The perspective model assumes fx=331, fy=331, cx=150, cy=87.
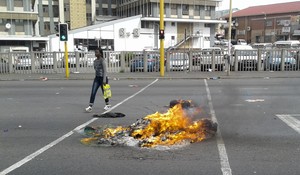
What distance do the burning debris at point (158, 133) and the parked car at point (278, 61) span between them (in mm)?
17409

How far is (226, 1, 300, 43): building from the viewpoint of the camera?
3206 inches

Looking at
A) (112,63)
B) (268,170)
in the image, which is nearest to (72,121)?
(268,170)

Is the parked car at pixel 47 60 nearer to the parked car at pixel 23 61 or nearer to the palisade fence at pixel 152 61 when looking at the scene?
the palisade fence at pixel 152 61

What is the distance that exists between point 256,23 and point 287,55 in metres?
73.7

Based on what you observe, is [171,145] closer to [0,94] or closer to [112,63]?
[0,94]

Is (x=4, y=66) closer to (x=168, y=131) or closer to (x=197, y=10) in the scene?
(x=168, y=131)

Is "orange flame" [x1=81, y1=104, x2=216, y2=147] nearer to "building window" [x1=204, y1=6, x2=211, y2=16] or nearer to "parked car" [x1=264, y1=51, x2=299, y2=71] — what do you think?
"parked car" [x1=264, y1=51, x2=299, y2=71]

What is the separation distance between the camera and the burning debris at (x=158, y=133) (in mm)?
6109

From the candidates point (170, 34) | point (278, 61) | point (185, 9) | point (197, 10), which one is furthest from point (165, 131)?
point (197, 10)

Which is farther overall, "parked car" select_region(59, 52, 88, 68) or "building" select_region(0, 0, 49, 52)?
"building" select_region(0, 0, 49, 52)

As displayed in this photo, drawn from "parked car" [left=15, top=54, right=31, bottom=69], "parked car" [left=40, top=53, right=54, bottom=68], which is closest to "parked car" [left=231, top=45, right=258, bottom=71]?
"parked car" [left=40, top=53, right=54, bottom=68]

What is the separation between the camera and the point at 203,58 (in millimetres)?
22625

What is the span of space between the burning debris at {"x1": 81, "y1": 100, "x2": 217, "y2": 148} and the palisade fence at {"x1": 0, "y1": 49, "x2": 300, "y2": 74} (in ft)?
52.9

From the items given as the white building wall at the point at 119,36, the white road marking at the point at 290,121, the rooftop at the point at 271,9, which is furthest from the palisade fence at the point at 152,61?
the rooftop at the point at 271,9
